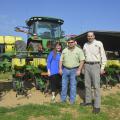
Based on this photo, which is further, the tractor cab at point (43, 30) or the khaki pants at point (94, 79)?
the tractor cab at point (43, 30)

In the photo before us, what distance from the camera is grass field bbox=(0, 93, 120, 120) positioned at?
7.84 m

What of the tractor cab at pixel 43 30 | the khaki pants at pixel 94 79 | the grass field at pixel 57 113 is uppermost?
the tractor cab at pixel 43 30

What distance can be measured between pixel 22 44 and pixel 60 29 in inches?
79.8

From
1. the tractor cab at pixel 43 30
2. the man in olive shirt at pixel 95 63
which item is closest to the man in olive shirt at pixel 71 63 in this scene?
the man in olive shirt at pixel 95 63

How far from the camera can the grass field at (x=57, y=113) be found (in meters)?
7.84

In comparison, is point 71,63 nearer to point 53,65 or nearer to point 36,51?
point 53,65

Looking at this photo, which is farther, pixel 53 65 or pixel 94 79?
pixel 53 65

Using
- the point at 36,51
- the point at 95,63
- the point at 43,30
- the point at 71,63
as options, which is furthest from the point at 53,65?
the point at 43,30

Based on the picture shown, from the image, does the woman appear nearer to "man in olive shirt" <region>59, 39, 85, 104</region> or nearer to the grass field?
"man in olive shirt" <region>59, 39, 85, 104</region>

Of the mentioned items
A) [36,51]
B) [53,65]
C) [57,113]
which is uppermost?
[36,51]

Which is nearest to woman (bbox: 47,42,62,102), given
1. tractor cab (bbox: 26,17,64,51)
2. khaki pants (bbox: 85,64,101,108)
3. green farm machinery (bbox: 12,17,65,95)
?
green farm machinery (bbox: 12,17,65,95)

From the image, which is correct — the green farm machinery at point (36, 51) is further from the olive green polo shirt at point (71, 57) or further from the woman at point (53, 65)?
the olive green polo shirt at point (71, 57)

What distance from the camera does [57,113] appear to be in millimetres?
8078

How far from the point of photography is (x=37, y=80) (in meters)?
11.4
